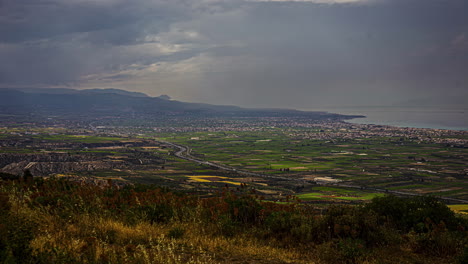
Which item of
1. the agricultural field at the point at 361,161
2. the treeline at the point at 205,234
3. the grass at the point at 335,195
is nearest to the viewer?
the treeline at the point at 205,234

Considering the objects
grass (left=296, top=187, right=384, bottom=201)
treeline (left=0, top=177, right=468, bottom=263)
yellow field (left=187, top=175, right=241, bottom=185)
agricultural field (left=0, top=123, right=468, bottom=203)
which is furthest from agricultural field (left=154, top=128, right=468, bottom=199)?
treeline (left=0, top=177, right=468, bottom=263)

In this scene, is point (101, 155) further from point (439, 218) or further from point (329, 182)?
point (439, 218)

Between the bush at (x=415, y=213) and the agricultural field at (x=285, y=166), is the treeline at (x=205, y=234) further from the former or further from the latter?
the agricultural field at (x=285, y=166)

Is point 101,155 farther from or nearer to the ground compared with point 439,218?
nearer to the ground

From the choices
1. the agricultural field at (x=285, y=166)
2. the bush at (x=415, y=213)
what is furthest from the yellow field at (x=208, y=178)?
the bush at (x=415, y=213)

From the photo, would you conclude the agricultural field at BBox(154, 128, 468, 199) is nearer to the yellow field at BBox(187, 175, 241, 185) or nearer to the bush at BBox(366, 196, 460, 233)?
the yellow field at BBox(187, 175, 241, 185)

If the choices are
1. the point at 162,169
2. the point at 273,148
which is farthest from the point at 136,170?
the point at 273,148

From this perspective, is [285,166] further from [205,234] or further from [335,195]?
[205,234]

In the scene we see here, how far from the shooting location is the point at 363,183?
259 feet

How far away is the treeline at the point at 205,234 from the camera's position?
6.88 m

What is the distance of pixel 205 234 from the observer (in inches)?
360

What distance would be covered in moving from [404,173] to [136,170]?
74.4 metres

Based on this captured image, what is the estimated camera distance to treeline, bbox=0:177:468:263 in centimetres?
688

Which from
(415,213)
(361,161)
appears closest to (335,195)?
(415,213)
